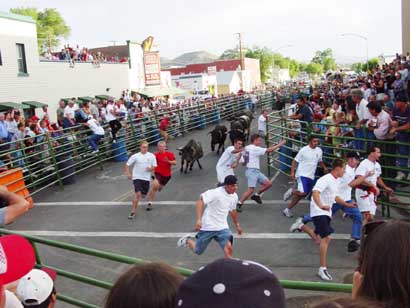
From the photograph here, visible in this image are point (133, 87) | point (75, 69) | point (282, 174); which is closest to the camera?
point (282, 174)

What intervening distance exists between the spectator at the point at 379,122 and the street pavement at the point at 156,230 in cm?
198

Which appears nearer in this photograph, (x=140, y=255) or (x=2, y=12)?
(x=140, y=255)

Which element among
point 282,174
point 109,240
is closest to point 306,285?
point 109,240

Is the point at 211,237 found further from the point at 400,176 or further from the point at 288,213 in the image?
the point at 400,176

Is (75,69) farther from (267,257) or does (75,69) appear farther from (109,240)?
(267,257)

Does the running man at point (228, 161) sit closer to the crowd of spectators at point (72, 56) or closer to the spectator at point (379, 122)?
the spectator at point (379, 122)

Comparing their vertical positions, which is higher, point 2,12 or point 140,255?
point 2,12

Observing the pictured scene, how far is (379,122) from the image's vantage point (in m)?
10.5

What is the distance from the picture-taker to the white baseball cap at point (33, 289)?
334cm

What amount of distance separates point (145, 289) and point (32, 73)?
2721 cm

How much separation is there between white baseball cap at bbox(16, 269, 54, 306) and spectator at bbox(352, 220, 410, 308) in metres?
2.23

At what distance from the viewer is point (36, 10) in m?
79.0

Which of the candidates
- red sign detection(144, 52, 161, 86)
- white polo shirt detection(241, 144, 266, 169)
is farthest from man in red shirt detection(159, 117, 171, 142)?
red sign detection(144, 52, 161, 86)

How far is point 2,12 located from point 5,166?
1550 centimetres
